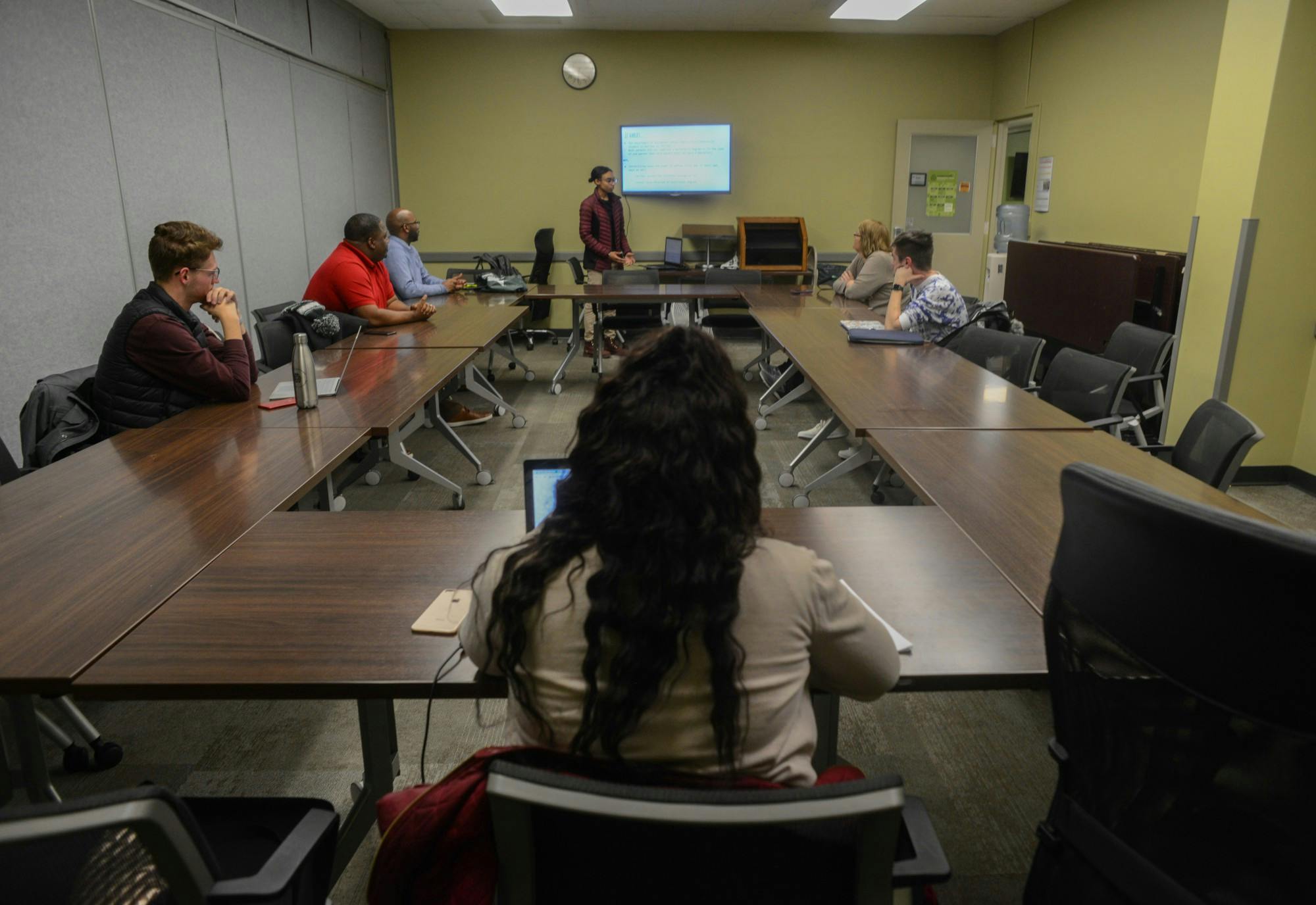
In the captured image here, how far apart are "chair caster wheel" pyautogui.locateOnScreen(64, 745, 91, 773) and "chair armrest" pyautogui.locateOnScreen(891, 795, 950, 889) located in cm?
202

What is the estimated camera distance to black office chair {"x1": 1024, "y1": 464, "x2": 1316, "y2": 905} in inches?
34.7

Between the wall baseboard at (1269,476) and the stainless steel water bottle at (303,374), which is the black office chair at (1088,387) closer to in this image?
the wall baseboard at (1269,476)

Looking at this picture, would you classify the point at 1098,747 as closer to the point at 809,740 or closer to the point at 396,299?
the point at 809,740

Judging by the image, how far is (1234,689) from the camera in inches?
36.4

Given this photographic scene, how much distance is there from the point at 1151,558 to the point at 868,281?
4.65 metres

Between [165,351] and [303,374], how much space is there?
16.2 inches

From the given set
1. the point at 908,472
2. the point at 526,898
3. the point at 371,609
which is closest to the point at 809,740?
the point at 526,898

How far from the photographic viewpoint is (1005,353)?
380 centimetres

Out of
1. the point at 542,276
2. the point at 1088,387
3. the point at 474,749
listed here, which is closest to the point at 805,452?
the point at 1088,387

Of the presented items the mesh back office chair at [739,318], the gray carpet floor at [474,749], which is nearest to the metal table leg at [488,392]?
the mesh back office chair at [739,318]

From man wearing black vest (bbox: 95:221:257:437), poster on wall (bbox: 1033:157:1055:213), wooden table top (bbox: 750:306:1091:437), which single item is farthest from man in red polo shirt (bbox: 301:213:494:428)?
poster on wall (bbox: 1033:157:1055:213)

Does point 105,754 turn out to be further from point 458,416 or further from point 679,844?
point 458,416

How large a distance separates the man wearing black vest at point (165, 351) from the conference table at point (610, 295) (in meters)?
3.26

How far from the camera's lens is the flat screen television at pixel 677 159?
27.1 ft
